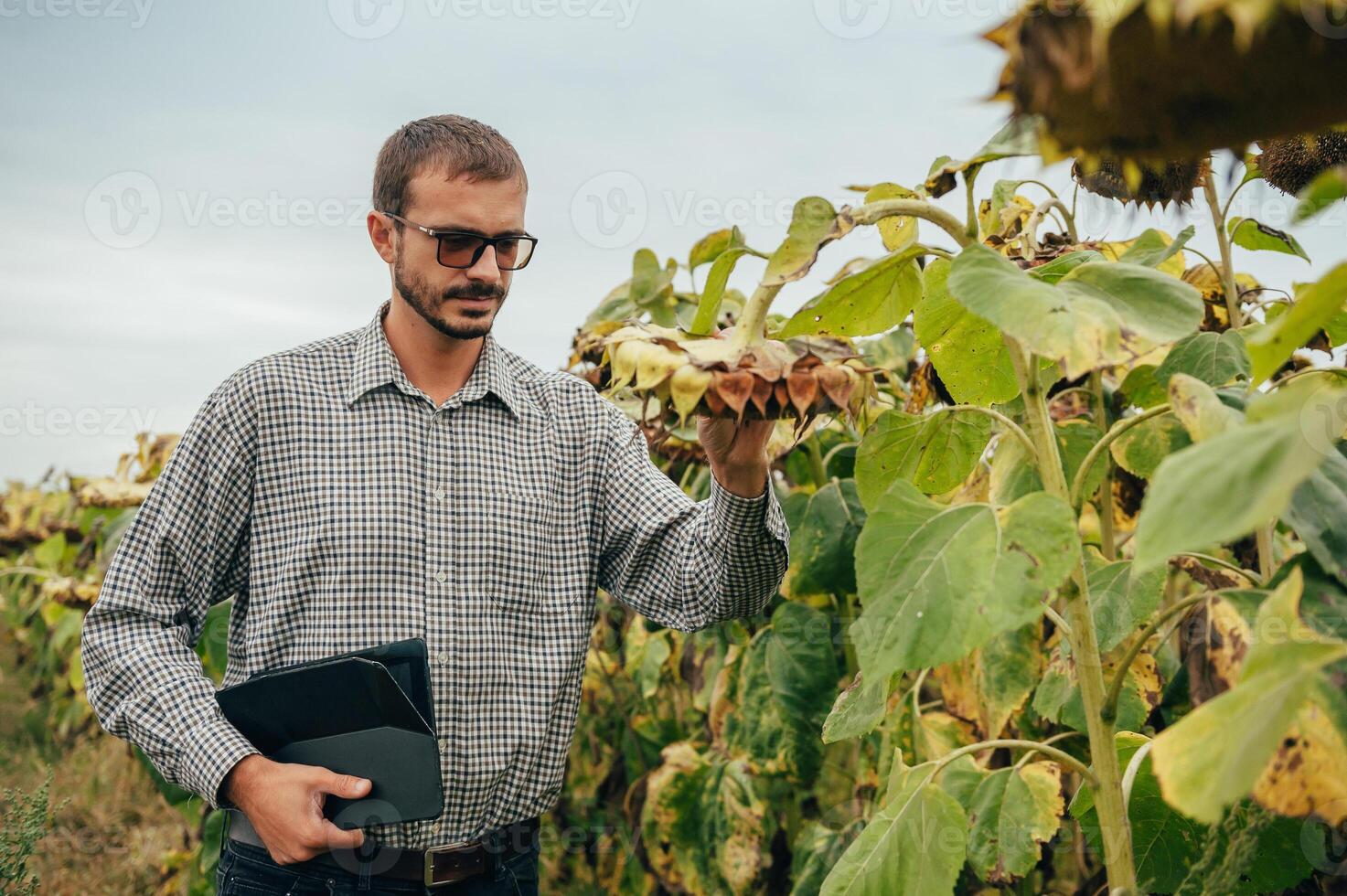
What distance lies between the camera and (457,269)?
82.7 inches

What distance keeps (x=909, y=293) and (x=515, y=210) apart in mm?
1064

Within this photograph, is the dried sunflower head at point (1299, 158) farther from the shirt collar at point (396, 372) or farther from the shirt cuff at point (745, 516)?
the shirt collar at point (396, 372)

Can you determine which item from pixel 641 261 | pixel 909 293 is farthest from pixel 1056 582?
pixel 641 261

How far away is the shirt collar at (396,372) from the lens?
221 centimetres

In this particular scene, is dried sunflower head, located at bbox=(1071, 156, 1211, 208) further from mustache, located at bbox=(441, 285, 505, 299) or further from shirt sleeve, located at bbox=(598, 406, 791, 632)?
mustache, located at bbox=(441, 285, 505, 299)

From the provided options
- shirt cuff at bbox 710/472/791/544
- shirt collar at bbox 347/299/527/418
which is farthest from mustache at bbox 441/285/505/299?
shirt cuff at bbox 710/472/791/544

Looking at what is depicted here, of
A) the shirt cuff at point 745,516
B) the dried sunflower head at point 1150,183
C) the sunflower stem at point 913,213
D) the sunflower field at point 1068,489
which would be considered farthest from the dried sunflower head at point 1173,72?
the shirt cuff at point 745,516

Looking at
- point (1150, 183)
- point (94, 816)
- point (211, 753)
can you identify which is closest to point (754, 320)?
point (1150, 183)

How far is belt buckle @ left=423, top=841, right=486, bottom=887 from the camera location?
1.97 m

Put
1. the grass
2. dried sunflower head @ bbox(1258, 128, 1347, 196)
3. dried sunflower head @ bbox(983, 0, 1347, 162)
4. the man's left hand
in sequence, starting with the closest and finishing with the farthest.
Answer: dried sunflower head @ bbox(983, 0, 1347, 162) < dried sunflower head @ bbox(1258, 128, 1347, 196) < the man's left hand < the grass

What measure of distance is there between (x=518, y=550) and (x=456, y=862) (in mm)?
539

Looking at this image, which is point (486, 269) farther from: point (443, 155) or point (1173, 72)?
point (1173, 72)

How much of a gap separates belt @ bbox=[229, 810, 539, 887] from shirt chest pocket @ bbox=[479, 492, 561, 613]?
0.40m

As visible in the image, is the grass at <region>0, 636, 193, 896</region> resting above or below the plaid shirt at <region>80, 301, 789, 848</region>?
below
